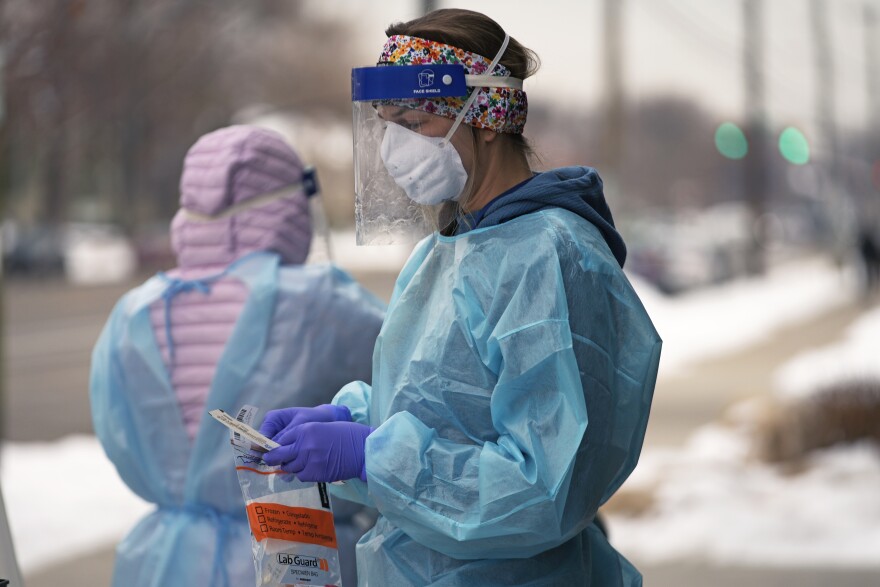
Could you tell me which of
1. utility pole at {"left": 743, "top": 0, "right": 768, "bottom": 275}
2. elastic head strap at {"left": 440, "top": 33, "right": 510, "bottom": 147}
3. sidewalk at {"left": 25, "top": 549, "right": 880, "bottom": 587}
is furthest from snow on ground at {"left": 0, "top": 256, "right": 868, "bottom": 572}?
utility pole at {"left": 743, "top": 0, "right": 768, "bottom": 275}

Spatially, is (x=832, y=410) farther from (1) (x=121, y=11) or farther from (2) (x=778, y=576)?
(1) (x=121, y=11)

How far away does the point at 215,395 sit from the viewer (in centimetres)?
275

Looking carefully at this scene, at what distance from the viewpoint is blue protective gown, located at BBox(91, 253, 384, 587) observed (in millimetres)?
2756

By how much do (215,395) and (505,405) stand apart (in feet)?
3.47

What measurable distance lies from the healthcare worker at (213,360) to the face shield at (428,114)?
31.1 inches

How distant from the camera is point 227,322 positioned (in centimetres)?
283

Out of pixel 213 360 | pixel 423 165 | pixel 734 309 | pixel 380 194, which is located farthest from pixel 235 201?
pixel 734 309

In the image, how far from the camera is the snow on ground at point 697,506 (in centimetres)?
571

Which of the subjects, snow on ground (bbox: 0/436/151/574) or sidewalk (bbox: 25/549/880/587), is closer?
sidewalk (bbox: 25/549/880/587)

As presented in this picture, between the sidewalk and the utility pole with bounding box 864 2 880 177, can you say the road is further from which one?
the utility pole with bounding box 864 2 880 177

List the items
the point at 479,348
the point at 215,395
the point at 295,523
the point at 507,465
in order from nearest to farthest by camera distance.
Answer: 1. the point at 507,465
2. the point at 479,348
3. the point at 295,523
4. the point at 215,395

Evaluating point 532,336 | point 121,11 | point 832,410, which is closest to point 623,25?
point 121,11

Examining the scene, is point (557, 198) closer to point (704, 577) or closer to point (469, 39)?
point (469, 39)

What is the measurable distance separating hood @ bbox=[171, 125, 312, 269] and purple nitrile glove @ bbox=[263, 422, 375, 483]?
105 cm
